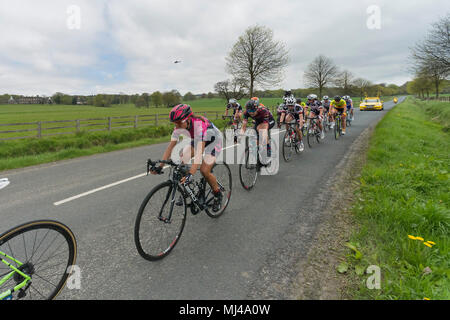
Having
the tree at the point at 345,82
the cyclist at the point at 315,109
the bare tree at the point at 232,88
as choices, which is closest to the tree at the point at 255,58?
the bare tree at the point at 232,88

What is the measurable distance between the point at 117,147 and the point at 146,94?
5266 cm

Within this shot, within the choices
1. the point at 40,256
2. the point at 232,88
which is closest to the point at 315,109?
the point at 40,256

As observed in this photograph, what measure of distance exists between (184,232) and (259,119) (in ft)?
12.4

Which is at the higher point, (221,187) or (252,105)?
(252,105)

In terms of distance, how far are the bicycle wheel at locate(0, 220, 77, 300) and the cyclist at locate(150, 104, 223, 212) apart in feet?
3.95

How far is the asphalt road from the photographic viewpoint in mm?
2543

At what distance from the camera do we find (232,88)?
30.4 m

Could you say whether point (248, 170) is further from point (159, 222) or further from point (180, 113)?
point (159, 222)

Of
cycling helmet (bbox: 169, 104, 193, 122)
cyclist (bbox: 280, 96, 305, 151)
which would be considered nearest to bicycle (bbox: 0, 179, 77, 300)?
cycling helmet (bbox: 169, 104, 193, 122)

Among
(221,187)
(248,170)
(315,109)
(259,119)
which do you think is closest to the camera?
(221,187)

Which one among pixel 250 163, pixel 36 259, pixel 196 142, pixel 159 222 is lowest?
pixel 36 259
